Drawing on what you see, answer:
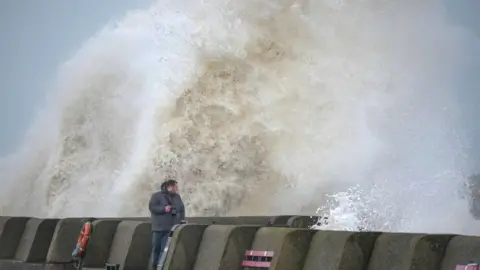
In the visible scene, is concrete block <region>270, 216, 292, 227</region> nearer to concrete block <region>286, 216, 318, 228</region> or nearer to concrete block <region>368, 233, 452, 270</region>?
concrete block <region>286, 216, 318, 228</region>

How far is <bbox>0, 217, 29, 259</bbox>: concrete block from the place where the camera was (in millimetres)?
13586

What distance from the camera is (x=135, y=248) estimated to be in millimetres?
11375

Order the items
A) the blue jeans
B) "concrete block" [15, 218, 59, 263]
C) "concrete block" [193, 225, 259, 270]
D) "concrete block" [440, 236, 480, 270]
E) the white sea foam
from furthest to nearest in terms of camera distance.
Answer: the white sea foam < "concrete block" [15, 218, 59, 263] < the blue jeans < "concrete block" [193, 225, 259, 270] < "concrete block" [440, 236, 480, 270]

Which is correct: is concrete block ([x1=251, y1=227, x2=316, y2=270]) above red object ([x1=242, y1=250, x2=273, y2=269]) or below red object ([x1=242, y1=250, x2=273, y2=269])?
below

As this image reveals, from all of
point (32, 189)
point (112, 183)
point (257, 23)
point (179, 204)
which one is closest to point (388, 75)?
point (257, 23)

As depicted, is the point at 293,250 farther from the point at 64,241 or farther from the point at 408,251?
the point at 64,241

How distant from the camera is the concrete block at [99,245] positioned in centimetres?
1180

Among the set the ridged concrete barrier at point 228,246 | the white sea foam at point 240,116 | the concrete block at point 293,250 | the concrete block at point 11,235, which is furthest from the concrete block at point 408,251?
the white sea foam at point 240,116

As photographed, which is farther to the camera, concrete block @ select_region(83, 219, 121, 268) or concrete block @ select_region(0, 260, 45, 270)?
concrete block @ select_region(0, 260, 45, 270)

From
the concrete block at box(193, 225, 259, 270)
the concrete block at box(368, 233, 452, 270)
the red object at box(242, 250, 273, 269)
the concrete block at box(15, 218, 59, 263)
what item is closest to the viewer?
the concrete block at box(368, 233, 452, 270)

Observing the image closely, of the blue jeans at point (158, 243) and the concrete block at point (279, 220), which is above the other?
the concrete block at point (279, 220)

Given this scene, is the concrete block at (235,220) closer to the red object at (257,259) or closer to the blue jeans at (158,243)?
the blue jeans at (158,243)

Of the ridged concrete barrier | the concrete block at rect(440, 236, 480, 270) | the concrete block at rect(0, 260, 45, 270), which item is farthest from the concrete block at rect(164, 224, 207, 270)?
the concrete block at rect(440, 236, 480, 270)

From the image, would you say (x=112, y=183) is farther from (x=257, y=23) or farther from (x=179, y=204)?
(x=179, y=204)
